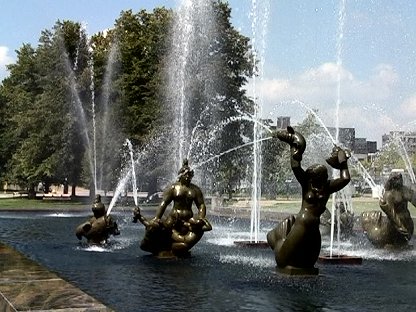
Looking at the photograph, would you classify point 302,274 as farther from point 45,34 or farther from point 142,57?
point 45,34

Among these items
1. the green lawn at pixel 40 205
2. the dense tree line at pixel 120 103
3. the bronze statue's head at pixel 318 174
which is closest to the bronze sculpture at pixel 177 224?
the bronze statue's head at pixel 318 174

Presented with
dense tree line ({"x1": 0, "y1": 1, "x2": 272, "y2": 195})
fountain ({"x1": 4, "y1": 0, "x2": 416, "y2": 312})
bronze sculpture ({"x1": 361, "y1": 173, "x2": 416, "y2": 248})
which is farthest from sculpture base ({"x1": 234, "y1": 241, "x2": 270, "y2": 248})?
dense tree line ({"x1": 0, "y1": 1, "x2": 272, "y2": 195})

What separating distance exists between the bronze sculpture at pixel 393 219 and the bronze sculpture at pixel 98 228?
17.8ft

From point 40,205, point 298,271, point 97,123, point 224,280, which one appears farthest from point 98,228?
point 97,123

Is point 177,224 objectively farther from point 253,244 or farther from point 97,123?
point 97,123

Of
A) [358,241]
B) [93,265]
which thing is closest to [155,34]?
[358,241]

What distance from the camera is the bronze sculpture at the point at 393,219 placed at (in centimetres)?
1399

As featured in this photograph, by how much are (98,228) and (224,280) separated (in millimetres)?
5338

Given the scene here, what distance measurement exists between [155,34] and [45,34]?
8.20 m

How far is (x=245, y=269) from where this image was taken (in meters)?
10.9

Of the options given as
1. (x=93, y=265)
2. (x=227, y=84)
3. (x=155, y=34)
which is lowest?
(x=93, y=265)

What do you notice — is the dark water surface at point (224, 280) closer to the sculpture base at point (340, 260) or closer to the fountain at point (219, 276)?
the fountain at point (219, 276)

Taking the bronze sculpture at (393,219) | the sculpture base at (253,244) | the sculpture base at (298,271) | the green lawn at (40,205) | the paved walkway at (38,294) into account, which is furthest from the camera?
the green lawn at (40,205)

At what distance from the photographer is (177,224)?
1233cm
